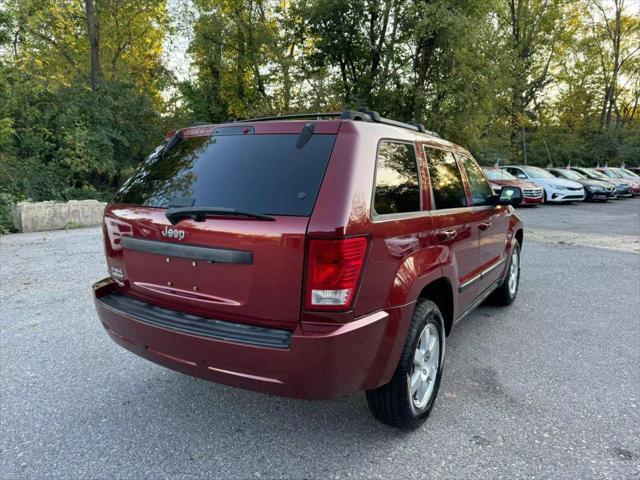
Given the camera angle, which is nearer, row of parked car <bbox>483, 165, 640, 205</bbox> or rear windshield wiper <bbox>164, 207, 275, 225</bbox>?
rear windshield wiper <bbox>164, 207, 275, 225</bbox>

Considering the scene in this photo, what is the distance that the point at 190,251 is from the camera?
2271mm

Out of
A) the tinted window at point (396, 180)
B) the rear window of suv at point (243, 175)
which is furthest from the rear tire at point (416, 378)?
the rear window of suv at point (243, 175)

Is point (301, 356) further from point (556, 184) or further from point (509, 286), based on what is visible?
point (556, 184)

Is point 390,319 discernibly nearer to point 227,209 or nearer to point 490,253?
point 227,209

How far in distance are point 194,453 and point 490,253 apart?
2.97m

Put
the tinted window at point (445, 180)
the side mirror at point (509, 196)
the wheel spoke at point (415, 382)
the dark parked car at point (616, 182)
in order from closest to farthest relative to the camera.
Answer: the wheel spoke at point (415, 382) < the tinted window at point (445, 180) < the side mirror at point (509, 196) < the dark parked car at point (616, 182)

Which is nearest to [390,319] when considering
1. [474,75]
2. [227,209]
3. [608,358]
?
[227,209]

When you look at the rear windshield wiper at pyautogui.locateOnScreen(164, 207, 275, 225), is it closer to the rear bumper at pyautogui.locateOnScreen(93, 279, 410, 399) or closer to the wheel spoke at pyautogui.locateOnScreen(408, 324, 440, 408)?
the rear bumper at pyautogui.locateOnScreen(93, 279, 410, 399)

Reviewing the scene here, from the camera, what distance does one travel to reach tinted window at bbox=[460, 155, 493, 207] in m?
3.79

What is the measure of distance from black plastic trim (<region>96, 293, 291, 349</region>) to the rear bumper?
11 millimetres

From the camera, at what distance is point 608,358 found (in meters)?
3.66

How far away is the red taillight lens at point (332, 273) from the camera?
2000 mm

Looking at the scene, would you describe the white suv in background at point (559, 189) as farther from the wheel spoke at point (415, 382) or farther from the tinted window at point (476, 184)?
the wheel spoke at point (415, 382)

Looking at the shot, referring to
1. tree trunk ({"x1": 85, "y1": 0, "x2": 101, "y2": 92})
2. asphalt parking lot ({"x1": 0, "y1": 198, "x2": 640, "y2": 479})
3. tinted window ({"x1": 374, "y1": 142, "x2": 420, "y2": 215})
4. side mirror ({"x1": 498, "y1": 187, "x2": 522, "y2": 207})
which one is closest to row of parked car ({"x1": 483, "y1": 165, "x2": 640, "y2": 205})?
A: side mirror ({"x1": 498, "y1": 187, "x2": 522, "y2": 207})
